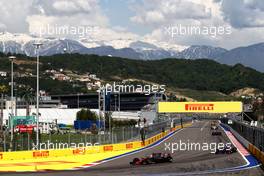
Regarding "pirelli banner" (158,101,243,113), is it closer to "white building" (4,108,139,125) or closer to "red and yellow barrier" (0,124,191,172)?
"white building" (4,108,139,125)

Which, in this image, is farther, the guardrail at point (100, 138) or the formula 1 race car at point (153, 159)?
the guardrail at point (100, 138)

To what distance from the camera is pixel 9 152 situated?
139 feet

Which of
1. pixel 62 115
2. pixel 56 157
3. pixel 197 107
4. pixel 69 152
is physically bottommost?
pixel 56 157

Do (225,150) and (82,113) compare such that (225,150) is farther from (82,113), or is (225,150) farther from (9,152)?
(82,113)

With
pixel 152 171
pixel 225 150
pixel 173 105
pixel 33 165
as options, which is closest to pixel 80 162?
pixel 33 165

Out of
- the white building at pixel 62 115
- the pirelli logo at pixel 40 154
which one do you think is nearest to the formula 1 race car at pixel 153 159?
the pirelli logo at pixel 40 154

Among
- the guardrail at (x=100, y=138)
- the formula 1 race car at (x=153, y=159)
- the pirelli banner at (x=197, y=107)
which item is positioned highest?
the pirelli banner at (x=197, y=107)

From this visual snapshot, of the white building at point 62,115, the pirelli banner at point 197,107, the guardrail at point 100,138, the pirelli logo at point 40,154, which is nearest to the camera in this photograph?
the pirelli logo at point 40,154

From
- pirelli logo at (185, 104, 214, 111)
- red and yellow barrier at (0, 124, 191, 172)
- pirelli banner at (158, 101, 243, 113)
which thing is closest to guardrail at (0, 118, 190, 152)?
red and yellow barrier at (0, 124, 191, 172)

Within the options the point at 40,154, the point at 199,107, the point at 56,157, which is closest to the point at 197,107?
the point at 199,107

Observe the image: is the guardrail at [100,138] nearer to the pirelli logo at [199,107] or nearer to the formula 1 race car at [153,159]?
the formula 1 race car at [153,159]

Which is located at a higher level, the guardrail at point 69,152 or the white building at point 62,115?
the white building at point 62,115

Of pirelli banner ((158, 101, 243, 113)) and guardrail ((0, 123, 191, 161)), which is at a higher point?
pirelli banner ((158, 101, 243, 113))

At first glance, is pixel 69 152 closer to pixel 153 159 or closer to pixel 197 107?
pixel 153 159
